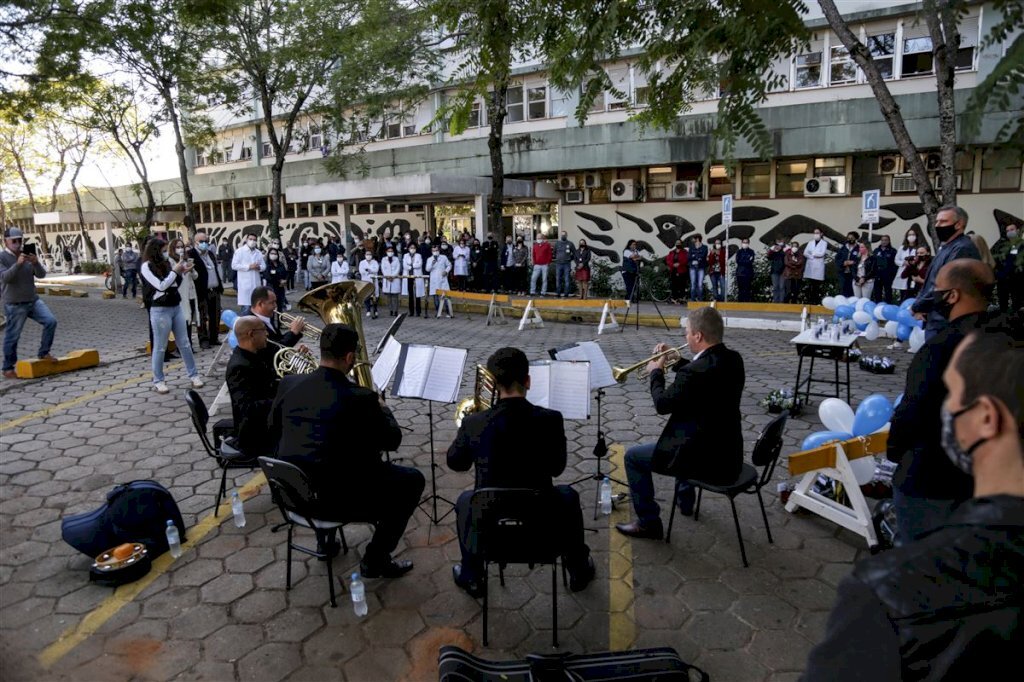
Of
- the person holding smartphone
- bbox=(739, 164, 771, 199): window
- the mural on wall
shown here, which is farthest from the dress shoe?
bbox=(739, 164, 771, 199): window

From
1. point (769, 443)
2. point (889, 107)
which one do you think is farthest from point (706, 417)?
point (889, 107)

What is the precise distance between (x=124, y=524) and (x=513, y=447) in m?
2.90

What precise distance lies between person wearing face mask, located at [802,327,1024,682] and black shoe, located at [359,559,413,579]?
3.08 m

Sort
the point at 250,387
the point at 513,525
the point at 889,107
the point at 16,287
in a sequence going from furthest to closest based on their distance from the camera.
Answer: the point at 16,287 < the point at 889,107 < the point at 250,387 < the point at 513,525

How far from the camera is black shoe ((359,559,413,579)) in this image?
4.02 meters

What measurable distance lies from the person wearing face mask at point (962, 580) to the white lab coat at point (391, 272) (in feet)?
50.2

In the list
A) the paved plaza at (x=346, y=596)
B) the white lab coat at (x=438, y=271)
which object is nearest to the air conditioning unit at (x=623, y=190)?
the white lab coat at (x=438, y=271)

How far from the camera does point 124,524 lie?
4273 mm

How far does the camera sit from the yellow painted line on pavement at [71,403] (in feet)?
24.0

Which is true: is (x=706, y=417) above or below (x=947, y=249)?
below

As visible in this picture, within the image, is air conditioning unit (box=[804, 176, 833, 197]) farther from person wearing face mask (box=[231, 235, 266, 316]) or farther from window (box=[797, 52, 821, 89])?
person wearing face mask (box=[231, 235, 266, 316])

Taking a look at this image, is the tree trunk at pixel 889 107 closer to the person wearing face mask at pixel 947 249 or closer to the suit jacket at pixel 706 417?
the person wearing face mask at pixel 947 249

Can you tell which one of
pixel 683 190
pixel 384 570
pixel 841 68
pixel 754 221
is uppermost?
pixel 841 68

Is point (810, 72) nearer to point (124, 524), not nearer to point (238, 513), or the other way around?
point (238, 513)
